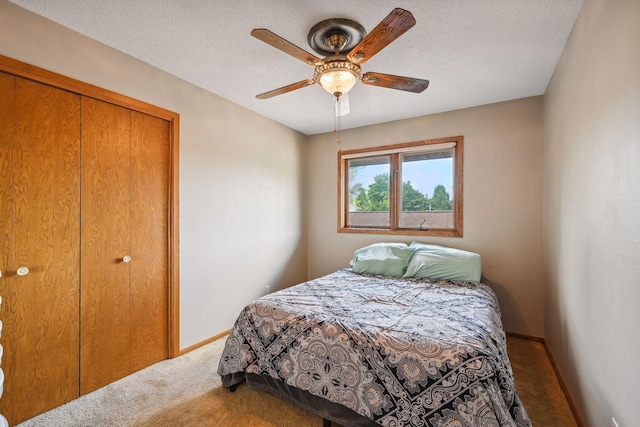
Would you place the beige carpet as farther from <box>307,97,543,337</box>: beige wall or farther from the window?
the window

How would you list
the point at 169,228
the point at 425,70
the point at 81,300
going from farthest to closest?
1. the point at 169,228
2. the point at 425,70
3. the point at 81,300

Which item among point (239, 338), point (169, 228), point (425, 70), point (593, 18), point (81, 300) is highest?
point (425, 70)

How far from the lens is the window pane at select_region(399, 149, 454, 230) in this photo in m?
3.50

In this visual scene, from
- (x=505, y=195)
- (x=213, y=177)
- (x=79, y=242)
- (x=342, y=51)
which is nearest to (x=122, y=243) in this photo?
(x=79, y=242)

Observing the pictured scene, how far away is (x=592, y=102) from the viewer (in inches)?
61.6

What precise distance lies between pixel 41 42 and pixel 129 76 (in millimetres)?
517

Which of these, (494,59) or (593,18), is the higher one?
(494,59)

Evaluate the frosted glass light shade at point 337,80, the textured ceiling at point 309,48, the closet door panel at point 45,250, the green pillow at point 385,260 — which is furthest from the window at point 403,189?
the closet door panel at point 45,250

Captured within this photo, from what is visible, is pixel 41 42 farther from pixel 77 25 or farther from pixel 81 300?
pixel 81 300

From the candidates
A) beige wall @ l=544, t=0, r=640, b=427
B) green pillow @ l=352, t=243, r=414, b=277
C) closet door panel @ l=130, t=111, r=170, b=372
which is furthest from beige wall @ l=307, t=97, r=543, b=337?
closet door panel @ l=130, t=111, r=170, b=372

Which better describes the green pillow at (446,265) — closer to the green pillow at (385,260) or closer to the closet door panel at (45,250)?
the green pillow at (385,260)

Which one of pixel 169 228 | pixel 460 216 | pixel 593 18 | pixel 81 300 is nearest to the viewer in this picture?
pixel 593 18

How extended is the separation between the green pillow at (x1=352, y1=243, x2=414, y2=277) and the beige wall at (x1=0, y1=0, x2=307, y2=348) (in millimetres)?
1178

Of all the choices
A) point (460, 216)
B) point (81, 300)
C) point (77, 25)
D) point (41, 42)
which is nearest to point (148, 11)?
point (77, 25)
